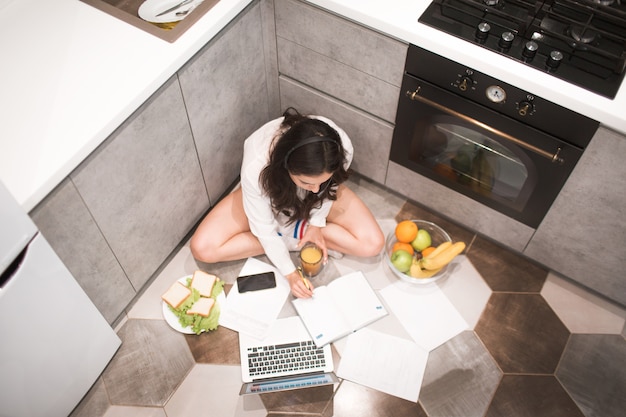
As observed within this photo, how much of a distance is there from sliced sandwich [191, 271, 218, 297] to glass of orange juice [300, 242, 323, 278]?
323 mm

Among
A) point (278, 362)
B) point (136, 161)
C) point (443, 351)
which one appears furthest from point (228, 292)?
point (443, 351)

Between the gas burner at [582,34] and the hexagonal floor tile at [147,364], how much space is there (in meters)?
1.53

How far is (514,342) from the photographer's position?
1.96 meters

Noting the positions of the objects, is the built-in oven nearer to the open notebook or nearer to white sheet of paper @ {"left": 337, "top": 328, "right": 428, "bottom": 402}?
the open notebook

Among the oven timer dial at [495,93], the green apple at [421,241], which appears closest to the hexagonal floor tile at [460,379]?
the green apple at [421,241]

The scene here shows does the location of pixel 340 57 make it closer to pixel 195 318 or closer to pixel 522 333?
pixel 195 318

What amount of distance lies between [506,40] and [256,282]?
3.73 ft

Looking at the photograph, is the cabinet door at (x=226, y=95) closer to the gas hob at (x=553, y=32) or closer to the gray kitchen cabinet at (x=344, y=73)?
the gray kitchen cabinet at (x=344, y=73)

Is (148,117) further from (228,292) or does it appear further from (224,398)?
(224,398)

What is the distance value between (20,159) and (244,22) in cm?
79

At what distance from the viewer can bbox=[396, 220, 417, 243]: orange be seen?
80.1 inches

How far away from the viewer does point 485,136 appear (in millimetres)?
1723

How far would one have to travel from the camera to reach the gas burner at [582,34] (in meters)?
1.50

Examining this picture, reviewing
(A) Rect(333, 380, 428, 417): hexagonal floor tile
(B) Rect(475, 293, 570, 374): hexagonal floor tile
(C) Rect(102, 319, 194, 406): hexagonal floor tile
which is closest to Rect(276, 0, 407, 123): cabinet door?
(B) Rect(475, 293, 570, 374): hexagonal floor tile
